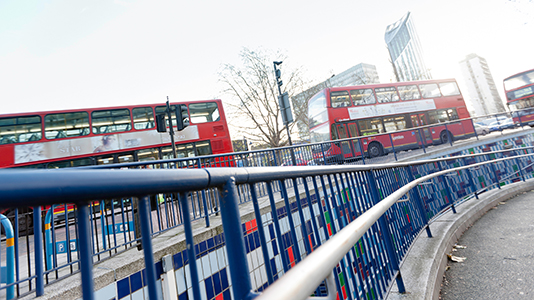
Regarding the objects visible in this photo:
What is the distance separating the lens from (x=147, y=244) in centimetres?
73

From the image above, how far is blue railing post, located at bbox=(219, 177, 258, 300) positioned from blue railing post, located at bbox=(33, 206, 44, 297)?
2605 millimetres

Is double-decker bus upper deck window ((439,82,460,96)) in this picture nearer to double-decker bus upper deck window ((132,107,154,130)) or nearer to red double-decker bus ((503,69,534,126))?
red double-decker bus ((503,69,534,126))

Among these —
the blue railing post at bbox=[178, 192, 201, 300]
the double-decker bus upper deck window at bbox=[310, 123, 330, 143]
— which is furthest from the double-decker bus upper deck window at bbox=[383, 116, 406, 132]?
the blue railing post at bbox=[178, 192, 201, 300]

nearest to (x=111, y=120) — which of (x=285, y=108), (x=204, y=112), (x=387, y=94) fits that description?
(x=204, y=112)

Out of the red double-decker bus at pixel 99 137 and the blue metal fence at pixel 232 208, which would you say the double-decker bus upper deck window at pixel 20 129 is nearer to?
the red double-decker bus at pixel 99 137

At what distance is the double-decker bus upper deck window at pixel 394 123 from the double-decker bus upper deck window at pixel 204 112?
8.01 m

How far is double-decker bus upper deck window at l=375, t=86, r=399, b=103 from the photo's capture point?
41.5 ft

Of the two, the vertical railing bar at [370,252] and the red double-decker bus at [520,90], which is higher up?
the red double-decker bus at [520,90]

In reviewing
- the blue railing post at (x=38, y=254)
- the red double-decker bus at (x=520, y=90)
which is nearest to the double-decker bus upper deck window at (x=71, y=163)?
the blue railing post at (x=38, y=254)

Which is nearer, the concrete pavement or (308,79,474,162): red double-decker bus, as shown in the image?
the concrete pavement

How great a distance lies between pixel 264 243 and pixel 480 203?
6.46m

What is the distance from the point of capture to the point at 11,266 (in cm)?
254

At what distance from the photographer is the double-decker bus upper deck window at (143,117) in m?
10.0

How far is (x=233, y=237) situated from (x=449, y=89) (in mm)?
17255
